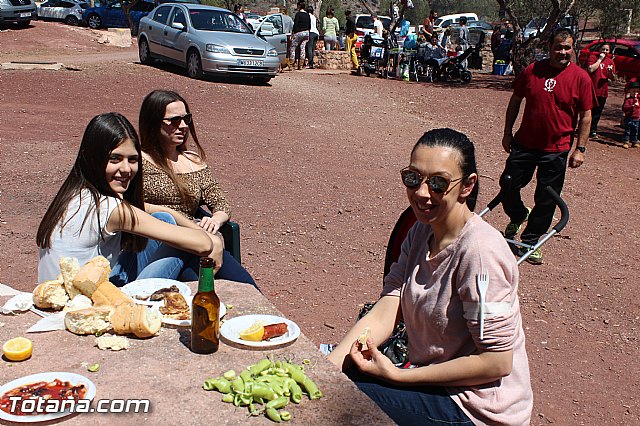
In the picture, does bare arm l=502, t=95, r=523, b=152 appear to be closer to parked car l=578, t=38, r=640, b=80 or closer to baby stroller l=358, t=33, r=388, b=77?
baby stroller l=358, t=33, r=388, b=77

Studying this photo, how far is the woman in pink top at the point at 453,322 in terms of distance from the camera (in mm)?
2629

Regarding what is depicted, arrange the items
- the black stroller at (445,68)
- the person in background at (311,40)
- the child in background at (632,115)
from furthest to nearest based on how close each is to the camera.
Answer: the black stroller at (445,68), the person in background at (311,40), the child in background at (632,115)

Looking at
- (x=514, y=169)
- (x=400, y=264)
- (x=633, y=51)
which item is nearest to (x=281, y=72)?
(x=633, y=51)

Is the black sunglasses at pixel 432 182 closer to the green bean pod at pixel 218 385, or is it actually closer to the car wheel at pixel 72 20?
the green bean pod at pixel 218 385

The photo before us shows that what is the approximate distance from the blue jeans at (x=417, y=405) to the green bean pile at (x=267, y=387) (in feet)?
1.56

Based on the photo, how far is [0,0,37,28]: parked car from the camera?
27109 millimetres

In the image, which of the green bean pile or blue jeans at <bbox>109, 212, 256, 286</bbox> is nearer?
the green bean pile

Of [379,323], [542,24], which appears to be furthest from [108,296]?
[542,24]

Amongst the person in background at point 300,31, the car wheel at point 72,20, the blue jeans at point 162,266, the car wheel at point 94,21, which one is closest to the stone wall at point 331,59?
the person in background at point 300,31

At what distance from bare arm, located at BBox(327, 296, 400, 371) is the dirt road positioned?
5.61ft

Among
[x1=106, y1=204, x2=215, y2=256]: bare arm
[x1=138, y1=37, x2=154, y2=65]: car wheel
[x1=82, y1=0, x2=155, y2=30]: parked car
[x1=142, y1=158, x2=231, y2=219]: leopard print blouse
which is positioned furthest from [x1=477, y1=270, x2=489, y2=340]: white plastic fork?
[x1=82, y1=0, x2=155, y2=30]: parked car

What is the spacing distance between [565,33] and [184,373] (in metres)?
5.43

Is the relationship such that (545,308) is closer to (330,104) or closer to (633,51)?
(330,104)

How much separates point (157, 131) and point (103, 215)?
4.83 feet
